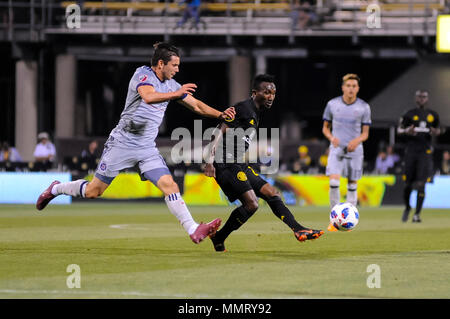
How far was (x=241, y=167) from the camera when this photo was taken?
11711mm

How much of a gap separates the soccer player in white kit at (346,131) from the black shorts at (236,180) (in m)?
5.92

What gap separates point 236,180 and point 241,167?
0.22 meters

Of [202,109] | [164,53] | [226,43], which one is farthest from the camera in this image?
[226,43]

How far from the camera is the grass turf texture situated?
8.21m

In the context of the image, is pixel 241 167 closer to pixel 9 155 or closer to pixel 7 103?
pixel 9 155

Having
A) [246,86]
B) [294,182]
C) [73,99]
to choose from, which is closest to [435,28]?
[246,86]

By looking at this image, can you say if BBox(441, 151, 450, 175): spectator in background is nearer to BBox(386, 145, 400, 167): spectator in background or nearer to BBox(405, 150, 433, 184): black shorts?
BBox(386, 145, 400, 167): spectator in background

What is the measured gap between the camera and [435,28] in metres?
34.2

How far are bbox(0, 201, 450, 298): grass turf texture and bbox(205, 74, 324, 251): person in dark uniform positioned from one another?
409 millimetres

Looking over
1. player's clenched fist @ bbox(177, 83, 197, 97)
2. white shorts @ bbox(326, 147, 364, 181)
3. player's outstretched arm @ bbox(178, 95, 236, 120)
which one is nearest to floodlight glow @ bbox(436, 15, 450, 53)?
white shorts @ bbox(326, 147, 364, 181)

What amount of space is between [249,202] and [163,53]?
1925mm

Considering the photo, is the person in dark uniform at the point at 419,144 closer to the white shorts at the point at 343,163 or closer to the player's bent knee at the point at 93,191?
the white shorts at the point at 343,163

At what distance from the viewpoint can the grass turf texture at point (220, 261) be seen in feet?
26.9


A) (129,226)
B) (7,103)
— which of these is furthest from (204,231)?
(7,103)
